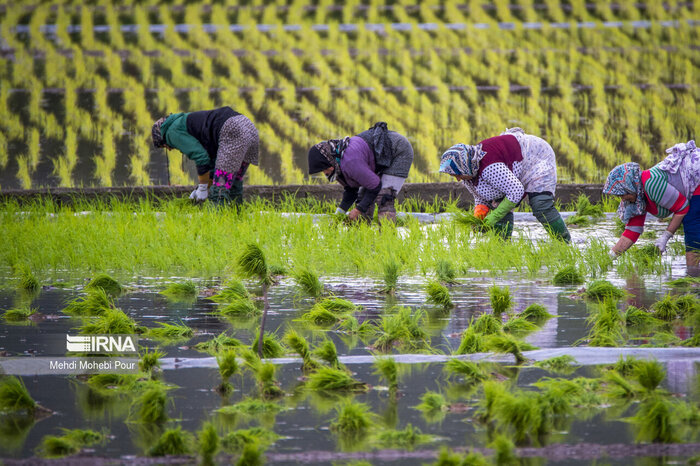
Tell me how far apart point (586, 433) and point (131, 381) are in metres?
1.30

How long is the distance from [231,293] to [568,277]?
1569 millimetres

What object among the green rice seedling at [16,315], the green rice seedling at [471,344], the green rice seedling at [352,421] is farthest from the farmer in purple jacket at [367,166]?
the green rice seedling at [352,421]

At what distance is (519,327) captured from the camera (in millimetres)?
3248

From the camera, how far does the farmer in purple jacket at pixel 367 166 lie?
5.48 meters

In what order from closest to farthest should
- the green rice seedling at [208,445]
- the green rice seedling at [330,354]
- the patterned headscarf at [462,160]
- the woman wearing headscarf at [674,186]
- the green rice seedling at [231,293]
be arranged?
1. the green rice seedling at [208,445]
2. the green rice seedling at [330,354]
3. the green rice seedling at [231,293]
4. the woman wearing headscarf at [674,186]
5. the patterned headscarf at [462,160]

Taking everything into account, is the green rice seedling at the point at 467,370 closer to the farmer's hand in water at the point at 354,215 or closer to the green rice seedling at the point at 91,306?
the green rice seedling at the point at 91,306

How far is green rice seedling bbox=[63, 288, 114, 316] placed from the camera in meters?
3.56

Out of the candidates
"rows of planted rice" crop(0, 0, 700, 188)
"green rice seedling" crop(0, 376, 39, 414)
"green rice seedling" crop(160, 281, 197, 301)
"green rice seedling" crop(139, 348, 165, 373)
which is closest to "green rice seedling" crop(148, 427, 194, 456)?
"green rice seedling" crop(0, 376, 39, 414)

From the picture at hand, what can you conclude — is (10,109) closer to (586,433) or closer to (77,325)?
(77,325)

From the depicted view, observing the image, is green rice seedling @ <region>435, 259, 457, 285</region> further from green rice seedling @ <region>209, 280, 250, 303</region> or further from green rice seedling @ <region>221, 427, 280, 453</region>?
green rice seedling @ <region>221, 427, 280, 453</region>

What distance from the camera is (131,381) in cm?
264

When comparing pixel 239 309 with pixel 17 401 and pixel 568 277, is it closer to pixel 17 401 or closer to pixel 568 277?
pixel 17 401

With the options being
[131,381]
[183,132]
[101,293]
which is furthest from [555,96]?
[131,381]

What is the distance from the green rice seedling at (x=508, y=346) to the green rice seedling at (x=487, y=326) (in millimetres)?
213
